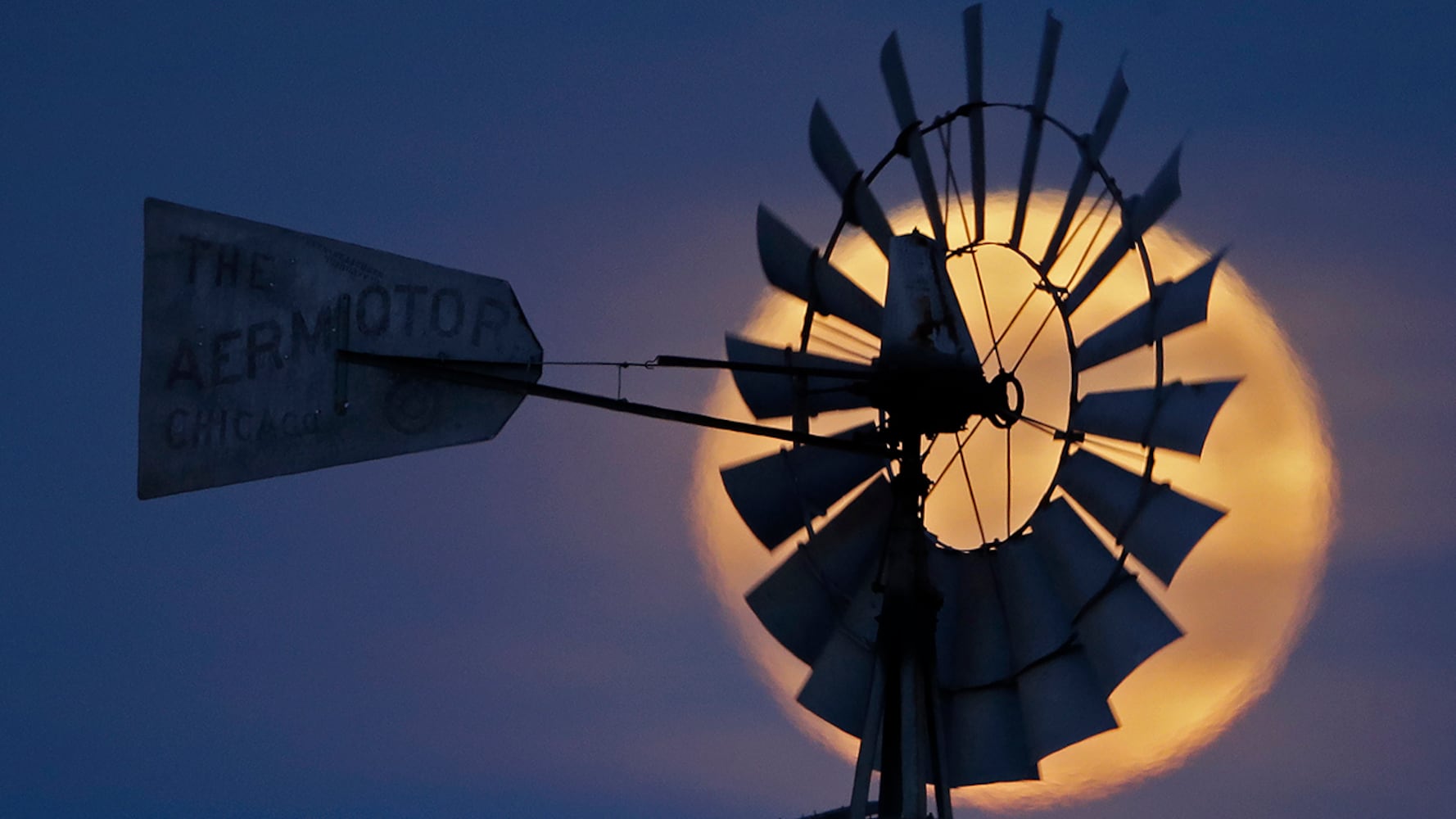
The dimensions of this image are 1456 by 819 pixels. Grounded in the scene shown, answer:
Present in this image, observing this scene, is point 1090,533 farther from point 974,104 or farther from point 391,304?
point 391,304

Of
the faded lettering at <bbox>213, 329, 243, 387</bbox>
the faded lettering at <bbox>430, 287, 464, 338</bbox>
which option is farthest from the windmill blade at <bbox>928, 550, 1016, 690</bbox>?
the faded lettering at <bbox>213, 329, 243, 387</bbox>

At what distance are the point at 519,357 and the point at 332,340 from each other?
4.13 ft

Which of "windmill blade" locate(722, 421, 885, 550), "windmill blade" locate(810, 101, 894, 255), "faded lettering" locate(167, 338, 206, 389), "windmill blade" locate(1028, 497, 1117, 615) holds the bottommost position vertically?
"windmill blade" locate(1028, 497, 1117, 615)

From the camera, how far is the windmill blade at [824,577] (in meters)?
23.0

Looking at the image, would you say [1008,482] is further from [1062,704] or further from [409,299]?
[409,299]

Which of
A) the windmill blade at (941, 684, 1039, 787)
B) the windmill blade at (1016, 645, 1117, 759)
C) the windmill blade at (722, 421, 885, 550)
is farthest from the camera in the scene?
the windmill blade at (722, 421, 885, 550)

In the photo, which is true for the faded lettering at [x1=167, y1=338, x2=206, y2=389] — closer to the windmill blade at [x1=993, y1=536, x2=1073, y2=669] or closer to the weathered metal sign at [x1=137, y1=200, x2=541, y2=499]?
the weathered metal sign at [x1=137, y1=200, x2=541, y2=499]

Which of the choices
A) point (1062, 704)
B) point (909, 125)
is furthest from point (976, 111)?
point (1062, 704)

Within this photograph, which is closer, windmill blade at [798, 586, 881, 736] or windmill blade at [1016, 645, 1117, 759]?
windmill blade at [1016, 645, 1117, 759]

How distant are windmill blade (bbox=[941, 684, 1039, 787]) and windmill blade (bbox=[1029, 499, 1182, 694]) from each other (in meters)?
0.89

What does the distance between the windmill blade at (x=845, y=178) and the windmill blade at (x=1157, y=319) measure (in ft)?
5.60

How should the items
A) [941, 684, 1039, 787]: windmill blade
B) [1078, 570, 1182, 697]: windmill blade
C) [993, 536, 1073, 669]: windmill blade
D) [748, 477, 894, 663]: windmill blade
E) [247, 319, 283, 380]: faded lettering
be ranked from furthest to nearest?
[748, 477, 894, 663]: windmill blade < [941, 684, 1039, 787]: windmill blade < [993, 536, 1073, 669]: windmill blade < [247, 319, 283, 380]: faded lettering < [1078, 570, 1182, 697]: windmill blade

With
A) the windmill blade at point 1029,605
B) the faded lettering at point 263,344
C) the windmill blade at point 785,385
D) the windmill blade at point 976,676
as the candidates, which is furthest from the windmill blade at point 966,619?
the faded lettering at point 263,344

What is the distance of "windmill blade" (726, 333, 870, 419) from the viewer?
22812 mm
